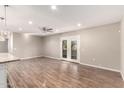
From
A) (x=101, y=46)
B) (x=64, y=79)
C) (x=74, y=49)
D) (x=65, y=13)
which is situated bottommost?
(x=64, y=79)

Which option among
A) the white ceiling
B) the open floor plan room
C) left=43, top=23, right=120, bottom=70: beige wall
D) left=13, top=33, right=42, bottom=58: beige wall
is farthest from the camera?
left=13, top=33, right=42, bottom=58: beige wall

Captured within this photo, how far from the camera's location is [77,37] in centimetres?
681

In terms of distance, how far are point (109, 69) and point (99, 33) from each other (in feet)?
6.63

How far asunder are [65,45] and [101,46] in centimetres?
335

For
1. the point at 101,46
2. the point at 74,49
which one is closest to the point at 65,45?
the point at 74,49

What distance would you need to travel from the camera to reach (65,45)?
7.98 metres

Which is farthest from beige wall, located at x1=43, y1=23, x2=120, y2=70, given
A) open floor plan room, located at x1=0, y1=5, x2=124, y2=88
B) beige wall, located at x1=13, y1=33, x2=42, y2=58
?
beige wall, located at x1=13, y1=33, x2=42, y2=58

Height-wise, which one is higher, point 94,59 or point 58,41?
point 58,41

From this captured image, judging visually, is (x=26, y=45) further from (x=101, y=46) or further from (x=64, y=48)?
(x=101, y=46)

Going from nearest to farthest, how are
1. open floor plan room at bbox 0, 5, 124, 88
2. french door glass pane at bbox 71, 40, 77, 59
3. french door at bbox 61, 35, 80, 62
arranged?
open floor plan room at bbox 0, 5, 124, 88 < french door at bbox 61, 35, 80, 62 < french door glass pane at bbox 71, 40, 77, 59

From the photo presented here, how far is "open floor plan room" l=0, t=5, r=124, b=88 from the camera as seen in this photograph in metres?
3.04

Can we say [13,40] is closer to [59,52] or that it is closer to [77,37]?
[59,52]

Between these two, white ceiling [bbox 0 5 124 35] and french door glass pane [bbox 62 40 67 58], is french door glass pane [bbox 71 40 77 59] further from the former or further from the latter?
white ceiling [bbox 0 5 124 35]
